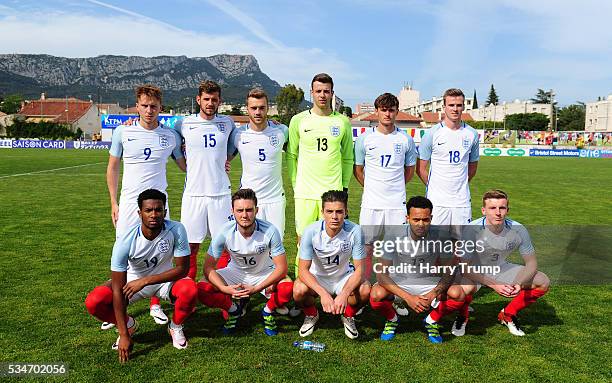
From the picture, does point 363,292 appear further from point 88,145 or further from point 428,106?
point 428,106

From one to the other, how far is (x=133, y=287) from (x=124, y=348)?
0.44 metres

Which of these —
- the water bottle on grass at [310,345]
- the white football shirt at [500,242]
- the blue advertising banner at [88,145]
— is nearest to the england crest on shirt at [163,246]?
the water bottle on grass at [310,345]

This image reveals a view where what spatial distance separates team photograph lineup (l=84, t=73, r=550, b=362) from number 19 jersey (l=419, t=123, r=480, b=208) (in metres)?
0.01

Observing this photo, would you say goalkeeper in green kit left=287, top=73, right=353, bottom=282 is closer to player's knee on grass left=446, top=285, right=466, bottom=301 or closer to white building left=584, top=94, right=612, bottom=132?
player's knee on grass left=446, top=285, right=466, bottom=301

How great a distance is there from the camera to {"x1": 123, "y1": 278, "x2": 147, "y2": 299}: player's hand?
3.57m

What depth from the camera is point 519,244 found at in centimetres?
414

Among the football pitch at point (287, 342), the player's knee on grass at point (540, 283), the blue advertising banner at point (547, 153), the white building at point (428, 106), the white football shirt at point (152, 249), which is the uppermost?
the white building at point (428, 106)

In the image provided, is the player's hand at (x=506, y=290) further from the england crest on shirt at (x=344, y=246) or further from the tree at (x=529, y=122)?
the tree at (x=529, y=122)

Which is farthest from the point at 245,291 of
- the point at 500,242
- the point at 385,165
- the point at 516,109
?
the point at 516,109

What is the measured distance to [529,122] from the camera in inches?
3132

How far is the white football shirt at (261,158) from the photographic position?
15.5 feet

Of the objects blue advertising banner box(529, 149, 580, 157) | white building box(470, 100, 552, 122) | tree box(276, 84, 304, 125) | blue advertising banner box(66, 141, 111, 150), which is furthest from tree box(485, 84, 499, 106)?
blue advertising banner box(66, 141, 111, 150)

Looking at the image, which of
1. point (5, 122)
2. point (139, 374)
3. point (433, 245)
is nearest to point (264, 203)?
point (433, 245)

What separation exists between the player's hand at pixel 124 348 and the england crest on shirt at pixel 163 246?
694 mm
